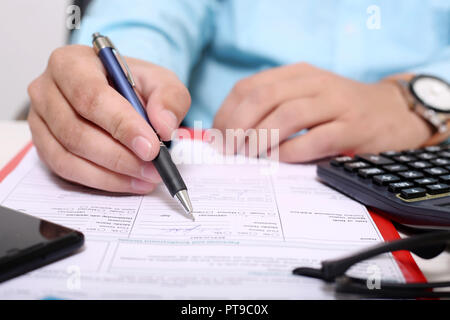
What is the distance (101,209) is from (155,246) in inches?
2.9

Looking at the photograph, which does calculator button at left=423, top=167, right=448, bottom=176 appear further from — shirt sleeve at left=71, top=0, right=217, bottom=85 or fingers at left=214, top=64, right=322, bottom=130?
shirt sleeve at left=71, top=0, right=217, bottom=85

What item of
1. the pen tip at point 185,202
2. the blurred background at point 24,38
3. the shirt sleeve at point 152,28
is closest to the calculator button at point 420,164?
the pen tip at point 185,202

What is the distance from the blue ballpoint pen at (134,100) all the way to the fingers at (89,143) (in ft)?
0.06

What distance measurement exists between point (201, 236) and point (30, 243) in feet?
0.33

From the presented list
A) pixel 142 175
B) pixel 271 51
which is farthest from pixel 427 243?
pixel 271 51

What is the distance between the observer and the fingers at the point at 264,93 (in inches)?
16.9

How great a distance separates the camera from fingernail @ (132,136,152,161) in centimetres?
29

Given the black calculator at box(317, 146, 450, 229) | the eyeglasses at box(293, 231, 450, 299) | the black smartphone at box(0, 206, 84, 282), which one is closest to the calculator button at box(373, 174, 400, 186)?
the black calculator at box(317, 146, 450, 229)

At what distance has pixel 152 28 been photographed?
55 centimetres

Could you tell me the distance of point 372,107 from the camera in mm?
455

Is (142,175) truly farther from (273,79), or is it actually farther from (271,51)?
(271,51)

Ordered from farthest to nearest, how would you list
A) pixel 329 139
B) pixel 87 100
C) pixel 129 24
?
pixel 129 24 < pixel 329 139 < pixel 87 100

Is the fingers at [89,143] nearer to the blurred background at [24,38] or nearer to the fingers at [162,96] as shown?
the fingers at [162,96]
